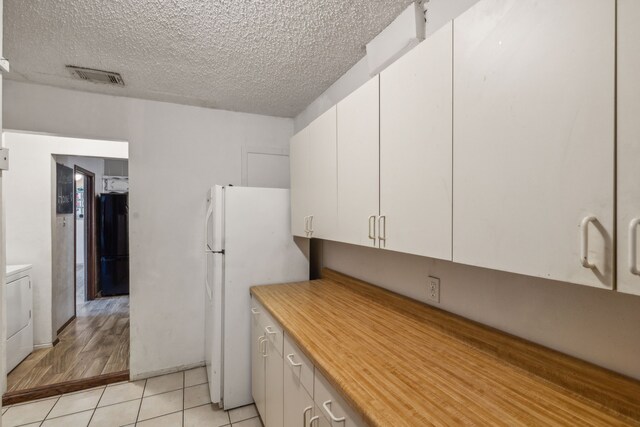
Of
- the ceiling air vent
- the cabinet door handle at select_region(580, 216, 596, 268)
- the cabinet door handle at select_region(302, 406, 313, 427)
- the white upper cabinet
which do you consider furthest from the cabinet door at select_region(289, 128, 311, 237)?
the cabinet door handle at select_region(580, 216, 596, 268)

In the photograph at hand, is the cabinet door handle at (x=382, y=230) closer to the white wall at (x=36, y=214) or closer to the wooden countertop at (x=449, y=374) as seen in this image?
the wooden countertop at (x=449, y=374)

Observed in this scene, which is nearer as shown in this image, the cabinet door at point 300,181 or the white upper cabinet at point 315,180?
the white upper cabinet at point 315,180

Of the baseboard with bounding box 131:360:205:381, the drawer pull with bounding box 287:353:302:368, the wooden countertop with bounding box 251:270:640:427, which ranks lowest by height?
the baseboard with bounding box 131:360:205:381

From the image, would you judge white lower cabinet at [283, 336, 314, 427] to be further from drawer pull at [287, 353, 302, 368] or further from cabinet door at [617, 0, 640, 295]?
cabinet door at [617, 0, 640, 295]

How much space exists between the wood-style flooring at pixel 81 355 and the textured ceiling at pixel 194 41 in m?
2.33

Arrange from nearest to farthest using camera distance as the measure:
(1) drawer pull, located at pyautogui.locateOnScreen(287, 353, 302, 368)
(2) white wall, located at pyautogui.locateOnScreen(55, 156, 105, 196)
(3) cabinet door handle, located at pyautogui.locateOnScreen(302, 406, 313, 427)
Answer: (3) cabinet door handle, located at pyautogui.locateOnScreen(302, 406, 313, 427), (1) drawer pull, located at pyautogui.locateOnScreen(287, 353, 302, 368), (2) white wall, located at pyautogui.locateOnScreen(55, 156, 105, 196)

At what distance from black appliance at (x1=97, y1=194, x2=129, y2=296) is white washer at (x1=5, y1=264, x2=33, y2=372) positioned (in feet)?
6.63

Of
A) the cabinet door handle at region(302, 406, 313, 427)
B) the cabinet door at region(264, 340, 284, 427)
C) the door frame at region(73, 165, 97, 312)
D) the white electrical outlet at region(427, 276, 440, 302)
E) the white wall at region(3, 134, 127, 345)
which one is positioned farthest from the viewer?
the door frame at region(73, 165, 97, 312)

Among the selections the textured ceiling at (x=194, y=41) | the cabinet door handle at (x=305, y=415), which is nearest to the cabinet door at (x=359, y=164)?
the textured ceiling at (x=194, y=41)

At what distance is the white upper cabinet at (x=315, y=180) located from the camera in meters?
1.73

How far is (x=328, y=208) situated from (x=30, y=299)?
3.11 m

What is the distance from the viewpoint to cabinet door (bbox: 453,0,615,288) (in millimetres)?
654

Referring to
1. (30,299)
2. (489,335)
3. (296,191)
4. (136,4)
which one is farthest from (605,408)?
(30,299)

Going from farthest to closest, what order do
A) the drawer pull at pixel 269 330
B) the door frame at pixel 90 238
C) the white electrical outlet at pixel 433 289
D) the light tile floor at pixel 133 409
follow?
the door frame at pixel 90 238, the light tile floor at pixel 133 409, the drawer pull at pixel 269 330, the white electrical outlet at pixel 433 289
